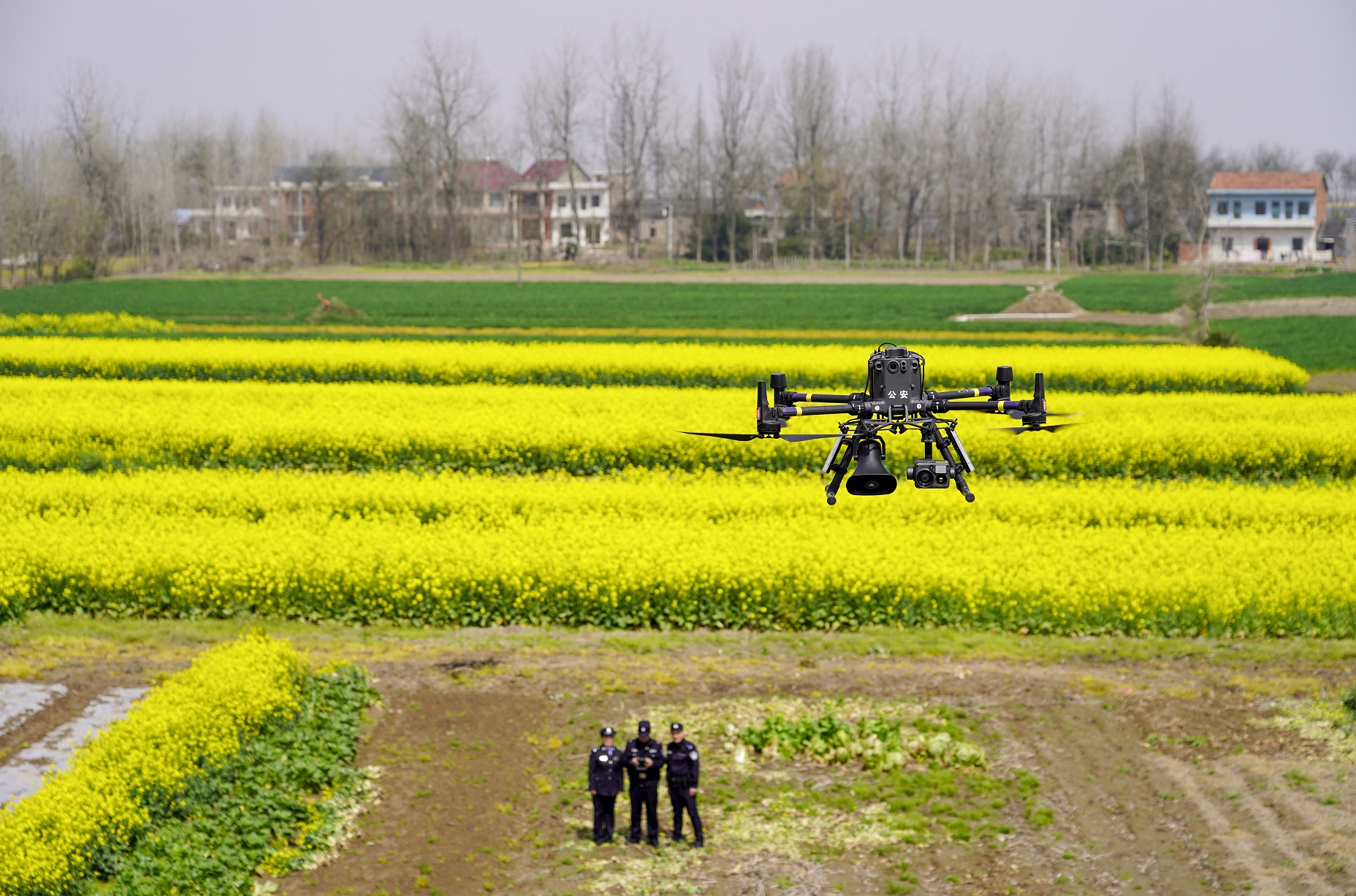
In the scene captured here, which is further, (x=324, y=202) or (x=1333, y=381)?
(x=324, y=202)

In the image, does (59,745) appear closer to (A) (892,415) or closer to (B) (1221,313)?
(A) (892,415)

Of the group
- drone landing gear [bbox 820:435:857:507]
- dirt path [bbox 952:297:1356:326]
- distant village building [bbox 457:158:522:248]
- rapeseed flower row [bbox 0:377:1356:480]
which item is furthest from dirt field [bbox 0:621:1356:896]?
distant village building [bbox 457:158:522:248]

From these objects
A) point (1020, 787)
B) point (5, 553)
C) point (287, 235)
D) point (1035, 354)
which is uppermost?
point (287, 235)

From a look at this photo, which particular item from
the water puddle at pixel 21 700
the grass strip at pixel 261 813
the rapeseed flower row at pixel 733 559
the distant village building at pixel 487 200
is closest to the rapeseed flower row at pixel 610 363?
the rapeseed flower row at pixel 733 559

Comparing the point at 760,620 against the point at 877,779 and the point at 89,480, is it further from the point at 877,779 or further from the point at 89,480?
the point at 89,480

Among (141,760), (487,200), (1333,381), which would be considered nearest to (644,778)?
(141,760)

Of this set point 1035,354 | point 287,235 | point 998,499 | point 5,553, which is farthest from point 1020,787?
point 287,235

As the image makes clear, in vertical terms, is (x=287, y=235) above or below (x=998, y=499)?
above
